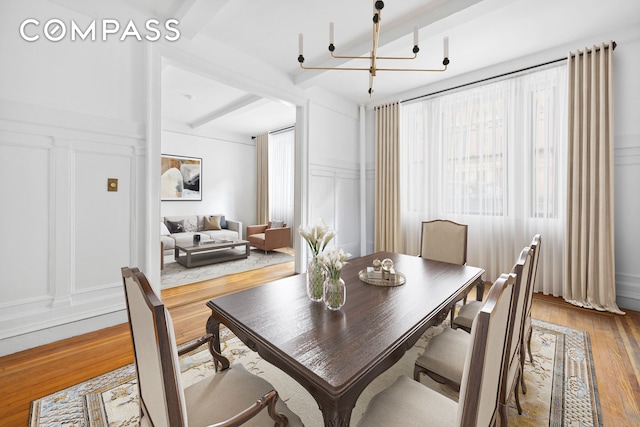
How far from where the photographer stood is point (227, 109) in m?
5.32

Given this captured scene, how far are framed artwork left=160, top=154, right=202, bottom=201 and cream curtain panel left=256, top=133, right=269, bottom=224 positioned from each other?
1.51 metres

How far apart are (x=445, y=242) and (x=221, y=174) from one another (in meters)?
5.97

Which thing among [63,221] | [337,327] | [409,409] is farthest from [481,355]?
[63,221]

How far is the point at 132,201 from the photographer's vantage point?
2604mm

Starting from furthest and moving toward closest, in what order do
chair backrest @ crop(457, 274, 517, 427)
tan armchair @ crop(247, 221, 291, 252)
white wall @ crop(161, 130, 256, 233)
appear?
1. white wall @ crop(161, 130, 256, 233)
2. tan armchair @ crop(247, 221, 291, 252)
3. chair backrest @ crop(457, 274, 517, 427)

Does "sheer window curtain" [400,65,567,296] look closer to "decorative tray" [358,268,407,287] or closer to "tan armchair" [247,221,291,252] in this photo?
"decorative tray" [358,268,407,287]

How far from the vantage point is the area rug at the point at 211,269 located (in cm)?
391

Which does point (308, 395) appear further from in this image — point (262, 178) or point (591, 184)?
point (262, 178)

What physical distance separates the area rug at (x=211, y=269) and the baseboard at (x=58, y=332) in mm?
1064

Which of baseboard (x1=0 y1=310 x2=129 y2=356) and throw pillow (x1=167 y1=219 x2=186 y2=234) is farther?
throw pillow (x1=167 y1=219 x2=186 y2=234)

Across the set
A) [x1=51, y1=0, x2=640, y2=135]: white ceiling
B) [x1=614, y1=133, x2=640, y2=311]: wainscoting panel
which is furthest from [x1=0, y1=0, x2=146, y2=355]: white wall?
[x1=614, y1=133, x2=640, y2=311]: wainscoting panel

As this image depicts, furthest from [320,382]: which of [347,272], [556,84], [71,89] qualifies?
[556,84]

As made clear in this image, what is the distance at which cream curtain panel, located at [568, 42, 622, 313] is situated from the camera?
2.86m

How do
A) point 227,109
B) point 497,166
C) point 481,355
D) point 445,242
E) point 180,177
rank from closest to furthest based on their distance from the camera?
point 481,355 → point 445,242 → point 497,166 → point 227,109 → point 180,177
